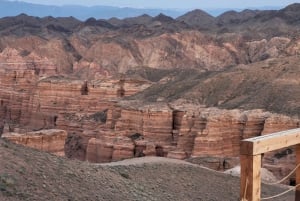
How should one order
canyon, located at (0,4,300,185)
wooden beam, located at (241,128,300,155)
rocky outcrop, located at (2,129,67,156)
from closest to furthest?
wooden beam, located at (241,128,300,155)
rocky outcrop, located at (2,129,67,156)
canyon, located at (0,4,300,185)

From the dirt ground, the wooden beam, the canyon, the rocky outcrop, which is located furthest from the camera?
the canyon

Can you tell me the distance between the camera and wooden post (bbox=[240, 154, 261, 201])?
841cm

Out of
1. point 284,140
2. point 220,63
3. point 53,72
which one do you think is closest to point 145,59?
point 220,63

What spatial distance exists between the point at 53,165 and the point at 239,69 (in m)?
40.2

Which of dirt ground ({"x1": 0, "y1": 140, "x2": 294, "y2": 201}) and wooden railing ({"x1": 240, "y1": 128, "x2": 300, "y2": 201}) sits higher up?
wooden railing ({"x1": 240, "y1": 128, "x2": 300, "y2": 201})

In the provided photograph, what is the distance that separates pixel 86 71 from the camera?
304ft

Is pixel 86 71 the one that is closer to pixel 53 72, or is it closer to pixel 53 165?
pixel 53 72

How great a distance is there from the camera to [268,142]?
862 centimetres

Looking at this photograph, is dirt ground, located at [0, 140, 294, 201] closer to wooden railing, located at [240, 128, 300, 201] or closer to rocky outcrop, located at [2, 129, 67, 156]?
wooden railing, located at [240, 128, 300, 201]

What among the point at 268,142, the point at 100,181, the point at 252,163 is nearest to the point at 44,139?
the point at 100,181

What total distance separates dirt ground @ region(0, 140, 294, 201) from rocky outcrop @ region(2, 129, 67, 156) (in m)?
9.86

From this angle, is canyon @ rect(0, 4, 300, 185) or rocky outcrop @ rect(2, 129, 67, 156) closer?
rocky outcrop @ rect(2, 129, 67, 156)

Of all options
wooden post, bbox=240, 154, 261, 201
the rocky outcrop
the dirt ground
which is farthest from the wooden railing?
the rocky outcrop

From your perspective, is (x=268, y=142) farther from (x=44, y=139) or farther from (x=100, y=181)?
(x=44, y=139)
